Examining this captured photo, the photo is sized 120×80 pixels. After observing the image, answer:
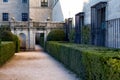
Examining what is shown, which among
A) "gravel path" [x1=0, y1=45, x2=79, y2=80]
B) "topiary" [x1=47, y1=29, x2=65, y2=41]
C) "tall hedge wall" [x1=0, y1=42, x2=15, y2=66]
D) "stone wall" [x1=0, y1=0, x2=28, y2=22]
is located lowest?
"gravel path" [x1=0, y1=45, x2=79, y2=80]

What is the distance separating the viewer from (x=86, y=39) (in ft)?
77.0

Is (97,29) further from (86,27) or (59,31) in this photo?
(59,31)

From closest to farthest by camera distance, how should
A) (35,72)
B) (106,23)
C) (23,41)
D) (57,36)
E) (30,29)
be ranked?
(35,72), (106,23), (57,36), (30,29), (23,41)

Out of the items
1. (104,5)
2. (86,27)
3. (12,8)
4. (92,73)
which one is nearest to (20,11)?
(12,8)

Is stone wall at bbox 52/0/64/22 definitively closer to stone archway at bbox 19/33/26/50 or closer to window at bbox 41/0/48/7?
window at bbox 41/0/48/7

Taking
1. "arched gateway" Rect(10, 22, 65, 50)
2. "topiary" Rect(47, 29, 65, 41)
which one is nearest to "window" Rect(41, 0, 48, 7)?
"arched gateway" Rect(10, 22, 65, 50)

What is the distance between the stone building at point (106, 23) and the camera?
53.9 feet

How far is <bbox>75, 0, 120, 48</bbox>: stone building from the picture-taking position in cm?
1644

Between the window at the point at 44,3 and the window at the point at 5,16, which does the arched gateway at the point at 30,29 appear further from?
the window at the point at 5,16

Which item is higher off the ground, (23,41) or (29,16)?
(29,16)

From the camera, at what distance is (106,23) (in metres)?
18.5

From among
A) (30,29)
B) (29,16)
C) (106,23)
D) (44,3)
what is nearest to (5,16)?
(29,16)

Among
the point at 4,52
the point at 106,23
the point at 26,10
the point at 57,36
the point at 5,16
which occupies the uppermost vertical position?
the point at 26,10

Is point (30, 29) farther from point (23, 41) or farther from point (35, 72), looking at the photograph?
point (35, 72)
